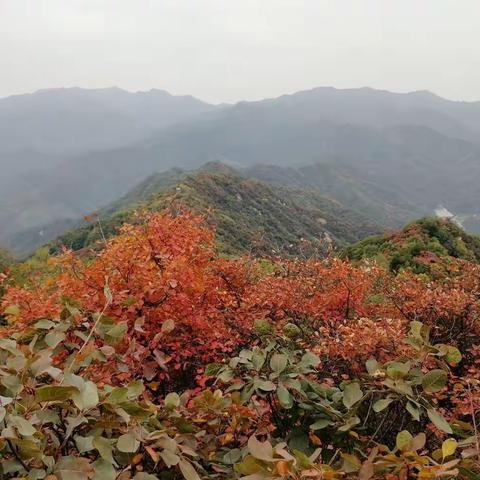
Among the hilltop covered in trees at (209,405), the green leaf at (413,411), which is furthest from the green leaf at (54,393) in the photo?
the green leaf at (413,411)

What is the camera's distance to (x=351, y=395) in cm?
270

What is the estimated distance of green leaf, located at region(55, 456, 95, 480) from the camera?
1.94m

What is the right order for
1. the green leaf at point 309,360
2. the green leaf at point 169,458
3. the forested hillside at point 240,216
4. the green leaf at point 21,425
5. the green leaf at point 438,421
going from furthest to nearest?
the forested hillside at point 240,216 → the green leaf at point 309,360 → the green leaf at point 438,421 → the green leaf at point 169,458 → the green leaf at point 21,425

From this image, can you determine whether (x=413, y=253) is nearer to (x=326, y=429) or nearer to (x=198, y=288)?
(x=198, y=288)

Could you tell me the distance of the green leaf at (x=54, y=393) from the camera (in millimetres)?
1918

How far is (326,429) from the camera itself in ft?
9.32

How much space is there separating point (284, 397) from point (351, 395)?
1.21 feet

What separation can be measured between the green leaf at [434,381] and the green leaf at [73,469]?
5.62 feet

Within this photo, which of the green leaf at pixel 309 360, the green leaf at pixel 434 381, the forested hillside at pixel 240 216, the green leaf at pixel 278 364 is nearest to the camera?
the green leaf at pixel 434 381

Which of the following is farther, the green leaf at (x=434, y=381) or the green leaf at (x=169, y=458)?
the green leaf at (x=434, y=381)

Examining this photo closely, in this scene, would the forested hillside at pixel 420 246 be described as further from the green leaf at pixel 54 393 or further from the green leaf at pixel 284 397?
the green leaf at pixel 54 393

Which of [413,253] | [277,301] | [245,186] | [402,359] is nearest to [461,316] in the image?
[277,301]

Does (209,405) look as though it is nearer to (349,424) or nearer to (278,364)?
(278,364)

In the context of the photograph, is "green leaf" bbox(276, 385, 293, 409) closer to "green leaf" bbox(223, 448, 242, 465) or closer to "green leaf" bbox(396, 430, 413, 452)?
"green leaf" bbox(223, 448, 242, 465)
